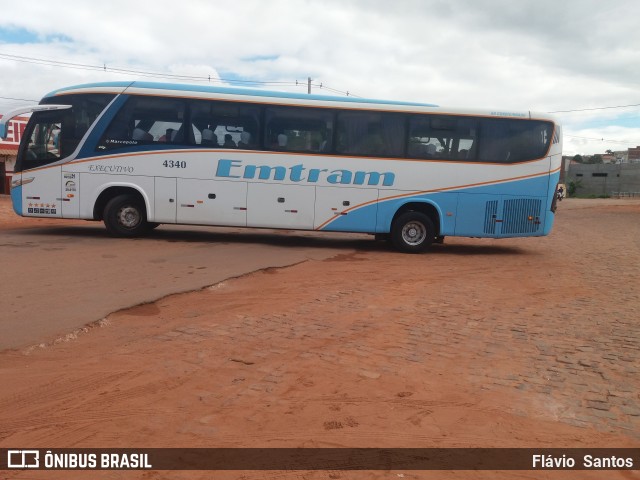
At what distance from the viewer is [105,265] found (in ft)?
28.9

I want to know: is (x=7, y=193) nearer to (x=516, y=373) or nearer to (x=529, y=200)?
(x=529, y=200)

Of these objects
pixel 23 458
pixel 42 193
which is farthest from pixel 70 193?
pixel 23 458

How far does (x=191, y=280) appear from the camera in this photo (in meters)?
7.92

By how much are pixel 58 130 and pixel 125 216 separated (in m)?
2.35

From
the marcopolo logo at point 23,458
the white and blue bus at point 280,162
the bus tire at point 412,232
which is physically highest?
the white and blue bus at point 280,162

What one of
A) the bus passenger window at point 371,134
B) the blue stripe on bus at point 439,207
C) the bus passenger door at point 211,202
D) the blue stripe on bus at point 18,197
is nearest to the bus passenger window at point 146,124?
the bus passenger door at point 211,202

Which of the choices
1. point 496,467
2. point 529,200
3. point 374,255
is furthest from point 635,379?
point 529,200

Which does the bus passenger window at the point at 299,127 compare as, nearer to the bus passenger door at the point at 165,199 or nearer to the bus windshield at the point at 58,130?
the bus passenger door at the point at 165,199

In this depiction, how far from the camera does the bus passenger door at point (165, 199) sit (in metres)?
12.0

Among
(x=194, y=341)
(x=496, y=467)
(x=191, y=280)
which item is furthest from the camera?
(x=191, y=280)

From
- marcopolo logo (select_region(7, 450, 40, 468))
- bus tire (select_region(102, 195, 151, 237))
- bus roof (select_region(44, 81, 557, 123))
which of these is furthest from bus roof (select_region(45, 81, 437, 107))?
marcopolo logo (select_region(7, 450, 40, 468))

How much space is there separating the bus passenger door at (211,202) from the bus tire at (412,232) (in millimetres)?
3497

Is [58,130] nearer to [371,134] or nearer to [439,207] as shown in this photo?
[371,134]

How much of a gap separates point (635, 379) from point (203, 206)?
30.9ft
